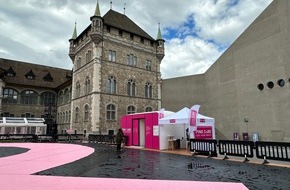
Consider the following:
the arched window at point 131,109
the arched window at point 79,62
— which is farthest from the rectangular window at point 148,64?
the arched window at point 79,62

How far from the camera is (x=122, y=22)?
33156 mm

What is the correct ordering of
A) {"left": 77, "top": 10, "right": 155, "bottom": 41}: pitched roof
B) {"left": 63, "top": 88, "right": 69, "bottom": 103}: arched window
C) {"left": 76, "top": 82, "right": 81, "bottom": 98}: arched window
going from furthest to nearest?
1. {"left": 63, "top": 88, "right": 69, "bottom": 103}: arched window
2. {"left": 76, "top": 82, "right": 81, "bottom": 98}: arched window
3. {"left": 77, "top": 10, "right": 155, "bottom": 41}: pitched roof

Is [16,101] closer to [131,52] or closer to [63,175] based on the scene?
[131,52]

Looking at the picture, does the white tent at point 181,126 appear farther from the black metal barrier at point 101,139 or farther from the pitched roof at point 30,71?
the pitched roof at point 30,71

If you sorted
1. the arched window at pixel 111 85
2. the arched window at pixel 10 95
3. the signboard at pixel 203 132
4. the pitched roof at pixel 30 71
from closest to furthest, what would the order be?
the signboard at pixel 203 132 → the arched window at pixel 111 85 → the arched window at pixel 10 95 → the pitched roof at pixel 30 71

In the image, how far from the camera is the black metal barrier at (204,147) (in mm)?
12039

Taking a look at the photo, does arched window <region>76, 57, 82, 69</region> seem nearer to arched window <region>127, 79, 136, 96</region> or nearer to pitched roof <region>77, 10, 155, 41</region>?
pitched roof <region>77, 10, 155, 41</region>

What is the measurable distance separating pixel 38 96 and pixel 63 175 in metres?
36.8

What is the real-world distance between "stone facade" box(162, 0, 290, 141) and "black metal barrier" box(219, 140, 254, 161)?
569 inches

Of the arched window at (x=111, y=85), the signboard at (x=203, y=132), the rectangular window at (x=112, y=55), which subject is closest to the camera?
the signboard at (x=203, y=132)

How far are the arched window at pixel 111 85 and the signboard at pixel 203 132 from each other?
651 inches

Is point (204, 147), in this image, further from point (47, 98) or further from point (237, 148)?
point (47, 98)

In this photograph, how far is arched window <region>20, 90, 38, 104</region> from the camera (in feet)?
125

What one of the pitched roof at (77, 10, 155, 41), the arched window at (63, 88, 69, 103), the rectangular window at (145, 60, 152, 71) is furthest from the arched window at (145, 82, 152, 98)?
the arched window at (63, 88, 69, 103)
